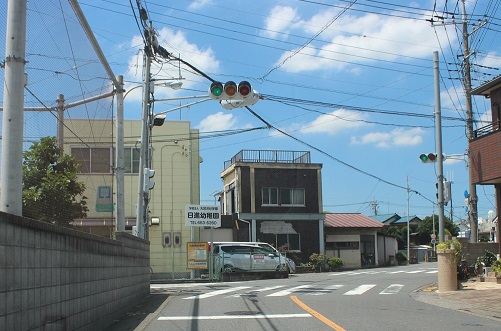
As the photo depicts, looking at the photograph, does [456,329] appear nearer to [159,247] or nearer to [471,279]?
[471,279]

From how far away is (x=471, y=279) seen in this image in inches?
773

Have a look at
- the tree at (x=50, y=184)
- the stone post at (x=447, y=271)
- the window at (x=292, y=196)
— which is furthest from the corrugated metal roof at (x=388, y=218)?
the tree at (x=50, y=184)

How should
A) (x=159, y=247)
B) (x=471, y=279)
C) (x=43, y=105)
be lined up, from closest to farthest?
(x=43, y=105), (x=471, y=279), (x=159, y=247)

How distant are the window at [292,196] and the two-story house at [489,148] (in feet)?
62.4

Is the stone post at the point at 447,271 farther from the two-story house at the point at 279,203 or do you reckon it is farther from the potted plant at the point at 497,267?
the two-story house at the point at 279,203

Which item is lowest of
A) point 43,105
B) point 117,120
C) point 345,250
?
point 345,250

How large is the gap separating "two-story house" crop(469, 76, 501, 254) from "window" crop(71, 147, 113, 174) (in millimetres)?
13731

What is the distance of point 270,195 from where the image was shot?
38.6 m

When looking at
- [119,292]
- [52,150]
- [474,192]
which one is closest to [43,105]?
[52,150]

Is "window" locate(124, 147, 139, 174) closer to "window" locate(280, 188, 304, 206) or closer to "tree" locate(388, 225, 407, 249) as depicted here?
"window" locate(280, 188, 304, 206)

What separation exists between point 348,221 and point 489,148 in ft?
80.3

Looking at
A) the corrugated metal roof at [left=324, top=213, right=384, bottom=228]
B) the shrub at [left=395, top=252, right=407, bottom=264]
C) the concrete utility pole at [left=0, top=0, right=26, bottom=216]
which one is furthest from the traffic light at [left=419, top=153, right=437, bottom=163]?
A: the shrub at [left=395, top=252, right=407, bottom=264]

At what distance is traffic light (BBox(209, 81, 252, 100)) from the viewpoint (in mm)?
13234

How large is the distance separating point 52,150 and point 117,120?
5468mm
